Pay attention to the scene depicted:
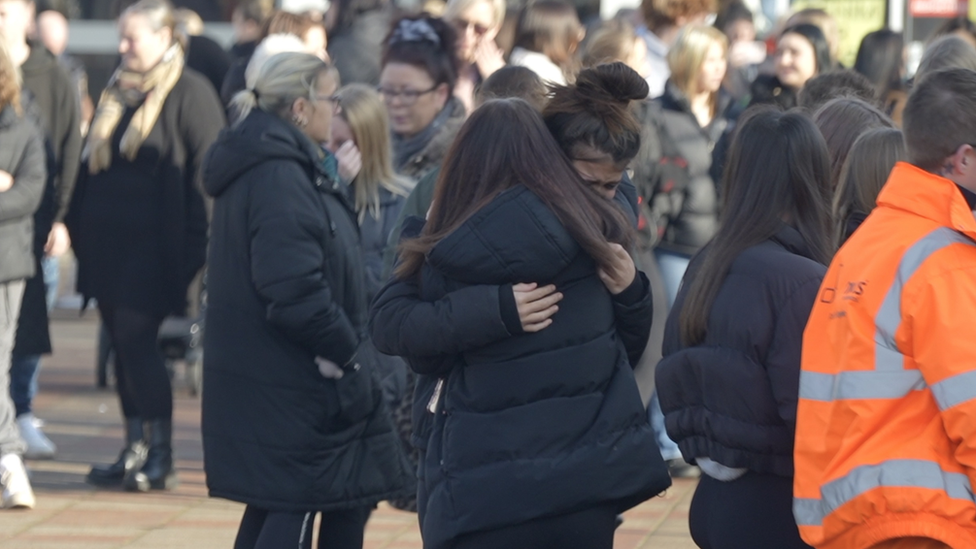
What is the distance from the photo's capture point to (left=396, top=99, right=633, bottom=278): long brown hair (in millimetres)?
3154

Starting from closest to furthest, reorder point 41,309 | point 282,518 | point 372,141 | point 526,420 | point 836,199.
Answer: point 526,420 < point 836,199 < point 282,518 < point 372,141 < point 41,309

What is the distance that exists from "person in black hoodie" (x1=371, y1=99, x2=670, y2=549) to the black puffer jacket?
3.38 m

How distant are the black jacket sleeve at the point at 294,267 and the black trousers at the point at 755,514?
1.46m

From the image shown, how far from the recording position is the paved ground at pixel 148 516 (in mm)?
5723

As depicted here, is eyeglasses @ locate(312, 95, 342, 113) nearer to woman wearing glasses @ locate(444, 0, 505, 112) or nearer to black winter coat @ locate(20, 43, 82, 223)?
woman wearing glasses @ locate(444, 0, 505, 112)

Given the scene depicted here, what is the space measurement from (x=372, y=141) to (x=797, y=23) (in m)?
2.93

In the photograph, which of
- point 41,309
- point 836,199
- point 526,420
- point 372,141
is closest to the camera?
point 526,420

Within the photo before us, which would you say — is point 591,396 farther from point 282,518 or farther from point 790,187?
point 282,518

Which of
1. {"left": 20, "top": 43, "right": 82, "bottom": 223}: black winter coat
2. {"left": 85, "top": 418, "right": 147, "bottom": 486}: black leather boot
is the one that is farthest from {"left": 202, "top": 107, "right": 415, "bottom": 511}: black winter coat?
{"left": 20, "top": 43, "right": 82, "bottom": 223}: black winter coat

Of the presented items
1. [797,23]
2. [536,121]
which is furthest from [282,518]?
[797,23]

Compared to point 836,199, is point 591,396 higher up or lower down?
lower down

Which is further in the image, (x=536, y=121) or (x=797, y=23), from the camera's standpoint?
(x=797, y=23)

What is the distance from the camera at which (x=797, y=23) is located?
714cm

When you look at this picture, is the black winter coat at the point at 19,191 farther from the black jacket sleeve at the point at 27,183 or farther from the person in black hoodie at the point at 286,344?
the person in black hoodie at the point at 286,344
